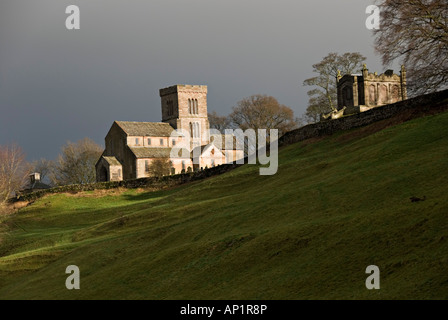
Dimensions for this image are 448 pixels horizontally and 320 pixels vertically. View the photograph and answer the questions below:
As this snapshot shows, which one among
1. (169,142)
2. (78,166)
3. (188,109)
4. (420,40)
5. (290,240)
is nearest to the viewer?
(290,240)

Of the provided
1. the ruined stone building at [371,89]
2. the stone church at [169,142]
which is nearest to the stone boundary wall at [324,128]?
the ruined stone building at [371,89]

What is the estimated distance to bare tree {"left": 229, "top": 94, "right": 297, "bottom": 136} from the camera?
133m

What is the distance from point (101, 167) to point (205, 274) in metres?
95.4

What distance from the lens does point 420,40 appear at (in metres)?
59.2

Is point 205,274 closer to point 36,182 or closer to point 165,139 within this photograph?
point 165,139

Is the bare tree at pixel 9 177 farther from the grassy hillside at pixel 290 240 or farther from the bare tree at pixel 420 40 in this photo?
the bare tree at pixel 420 40

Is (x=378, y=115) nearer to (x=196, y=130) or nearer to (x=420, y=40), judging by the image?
(x=420, y=40)

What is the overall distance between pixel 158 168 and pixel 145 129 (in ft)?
51.5

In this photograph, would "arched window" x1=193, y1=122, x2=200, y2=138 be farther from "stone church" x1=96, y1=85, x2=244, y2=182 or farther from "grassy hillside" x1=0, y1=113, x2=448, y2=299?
"grassy hillside" x1=0, y1=113, x2=448, y2=299

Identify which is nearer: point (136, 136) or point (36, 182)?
point (136, 136)

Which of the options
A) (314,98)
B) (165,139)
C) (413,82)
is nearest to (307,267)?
(413,82)

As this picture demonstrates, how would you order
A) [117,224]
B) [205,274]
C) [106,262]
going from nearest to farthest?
[205,274], [106,262], [117,224]

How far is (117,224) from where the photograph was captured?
50.5 meters

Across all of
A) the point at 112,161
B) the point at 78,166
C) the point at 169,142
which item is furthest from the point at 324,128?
the point at 78,166
